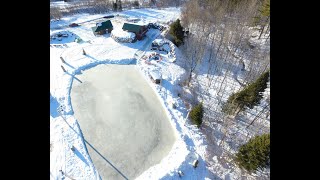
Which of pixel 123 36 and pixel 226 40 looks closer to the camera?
pixel 226 40

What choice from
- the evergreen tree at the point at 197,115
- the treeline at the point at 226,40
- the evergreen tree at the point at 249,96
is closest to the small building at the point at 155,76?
the treeline at the point at 226,40

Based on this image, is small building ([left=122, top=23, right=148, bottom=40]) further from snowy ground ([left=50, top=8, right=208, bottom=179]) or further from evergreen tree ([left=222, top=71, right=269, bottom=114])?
evergreen tree ([left=222, top=71, right=269, bottom=114])

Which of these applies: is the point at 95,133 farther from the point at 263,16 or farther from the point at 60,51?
the point at 263,16

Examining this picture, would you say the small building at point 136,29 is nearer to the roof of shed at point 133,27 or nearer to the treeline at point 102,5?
the roof of shed at point 133,27

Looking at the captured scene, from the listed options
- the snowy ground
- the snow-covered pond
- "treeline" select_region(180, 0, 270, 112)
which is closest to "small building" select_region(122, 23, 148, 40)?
the snowy ground

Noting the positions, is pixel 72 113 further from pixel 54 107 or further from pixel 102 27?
pixel 102 27

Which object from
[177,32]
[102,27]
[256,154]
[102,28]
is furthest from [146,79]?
[256,154]
